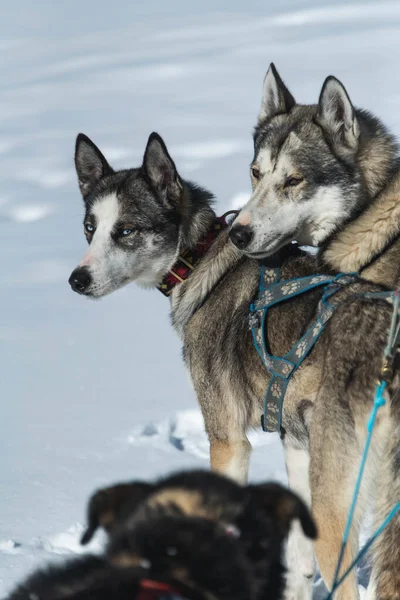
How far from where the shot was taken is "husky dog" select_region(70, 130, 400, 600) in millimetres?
2709

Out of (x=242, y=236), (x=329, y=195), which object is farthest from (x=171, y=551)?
(x=329, y=195)

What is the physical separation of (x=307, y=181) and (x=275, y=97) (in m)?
0.57

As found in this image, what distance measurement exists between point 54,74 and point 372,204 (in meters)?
12.3

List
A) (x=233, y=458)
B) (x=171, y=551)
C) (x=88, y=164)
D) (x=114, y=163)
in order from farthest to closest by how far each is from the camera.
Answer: (x=114, y=163)
(x=88, y=164)
(x=233, y=458)
(x=171, y=551)

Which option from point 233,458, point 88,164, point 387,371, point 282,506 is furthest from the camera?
point 88,164

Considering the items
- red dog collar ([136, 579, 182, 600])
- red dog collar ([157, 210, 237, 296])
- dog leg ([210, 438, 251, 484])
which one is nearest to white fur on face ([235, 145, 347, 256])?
red dog collar ([157, 210, 237, 296])

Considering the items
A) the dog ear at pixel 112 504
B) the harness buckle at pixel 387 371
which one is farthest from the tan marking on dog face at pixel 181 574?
the harness buckle at pixel 387 371

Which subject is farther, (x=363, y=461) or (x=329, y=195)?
(x=329, y=195)

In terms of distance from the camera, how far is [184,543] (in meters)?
1.48

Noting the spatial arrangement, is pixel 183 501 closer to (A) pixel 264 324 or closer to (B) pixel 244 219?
(A) pixel 264 324

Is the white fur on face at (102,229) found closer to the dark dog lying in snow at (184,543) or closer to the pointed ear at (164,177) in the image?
the pointed ear at (164,177)

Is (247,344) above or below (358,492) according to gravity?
above

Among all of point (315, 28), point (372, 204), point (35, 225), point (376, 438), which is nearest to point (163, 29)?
point (315, 28)

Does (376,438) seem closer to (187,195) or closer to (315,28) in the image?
(187,195)
